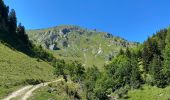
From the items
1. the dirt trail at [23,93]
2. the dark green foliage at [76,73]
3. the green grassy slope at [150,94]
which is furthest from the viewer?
the dark green foliage at [76,73]

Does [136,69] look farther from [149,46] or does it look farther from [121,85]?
[149,46]

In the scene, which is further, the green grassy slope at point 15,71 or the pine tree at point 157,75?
the green grassy slope at point 15,71

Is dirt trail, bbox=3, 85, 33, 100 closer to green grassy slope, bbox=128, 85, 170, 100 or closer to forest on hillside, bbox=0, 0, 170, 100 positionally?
forest on hillside, bbox=0, 0, 170, 100

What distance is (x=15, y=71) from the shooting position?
12756cm

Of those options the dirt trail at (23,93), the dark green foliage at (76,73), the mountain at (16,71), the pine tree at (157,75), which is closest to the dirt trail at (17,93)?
the dirt trail at (23,93)

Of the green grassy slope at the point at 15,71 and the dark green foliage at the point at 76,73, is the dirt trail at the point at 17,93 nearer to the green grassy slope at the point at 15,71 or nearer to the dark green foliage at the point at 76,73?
the green grassy slope at the point at 15,71

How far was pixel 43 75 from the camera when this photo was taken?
464ft

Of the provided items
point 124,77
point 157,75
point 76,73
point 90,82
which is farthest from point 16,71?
point 157,75

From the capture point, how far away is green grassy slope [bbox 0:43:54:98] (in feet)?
343

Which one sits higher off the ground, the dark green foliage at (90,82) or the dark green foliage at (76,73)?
the dark green foliage at (76,73)

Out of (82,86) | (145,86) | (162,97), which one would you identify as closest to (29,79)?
(82,86)

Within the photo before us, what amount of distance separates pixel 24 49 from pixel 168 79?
343 feet

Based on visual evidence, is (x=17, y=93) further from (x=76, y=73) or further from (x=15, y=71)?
(x=76, y=73)

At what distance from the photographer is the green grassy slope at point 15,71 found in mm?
104531
